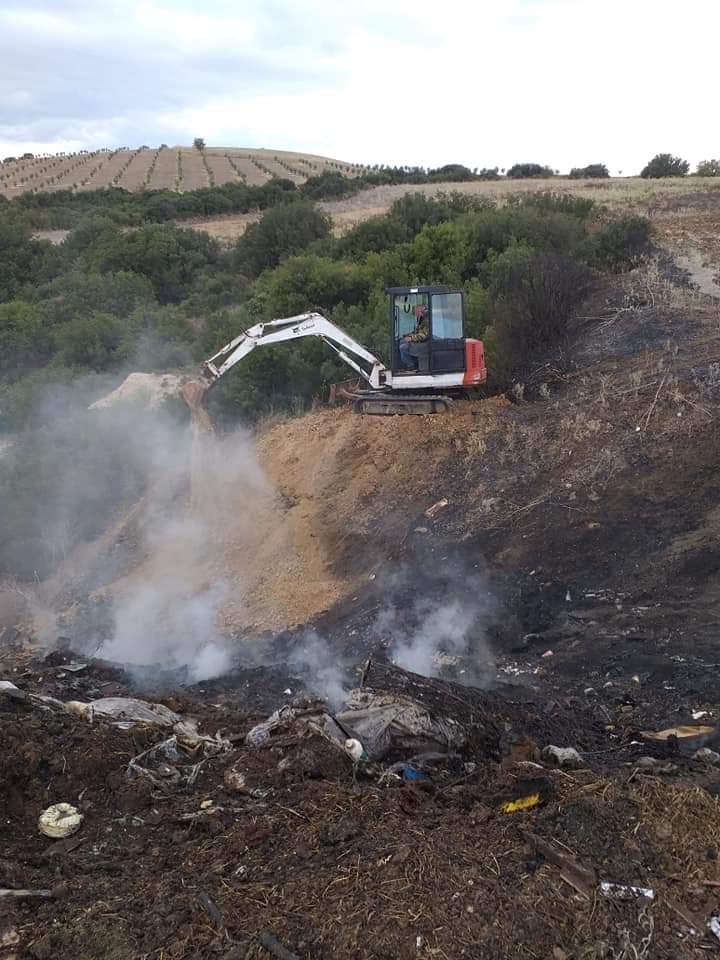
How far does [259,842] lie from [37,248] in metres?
30.0

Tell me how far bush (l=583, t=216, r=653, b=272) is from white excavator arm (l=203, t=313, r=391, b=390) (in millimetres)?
7937

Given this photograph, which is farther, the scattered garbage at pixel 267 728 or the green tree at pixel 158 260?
the green tree at pixel 158 260

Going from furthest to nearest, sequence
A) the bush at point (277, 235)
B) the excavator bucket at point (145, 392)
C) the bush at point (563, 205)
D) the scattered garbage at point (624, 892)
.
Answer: the bush at point (277, 235), the bush at point (563, 205), the excavator bucket at point (145, 392), the scattered garbage at point (624, 892)

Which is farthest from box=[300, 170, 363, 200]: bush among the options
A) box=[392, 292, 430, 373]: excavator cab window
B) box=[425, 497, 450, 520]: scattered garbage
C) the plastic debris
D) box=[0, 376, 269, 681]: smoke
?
the plastic debris

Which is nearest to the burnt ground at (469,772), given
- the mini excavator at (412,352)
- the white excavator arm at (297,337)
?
the mini excavator at (412,352)

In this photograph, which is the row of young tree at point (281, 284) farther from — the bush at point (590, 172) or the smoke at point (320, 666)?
the bush at point (590, 172)

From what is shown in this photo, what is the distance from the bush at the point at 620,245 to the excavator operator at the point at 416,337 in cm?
758

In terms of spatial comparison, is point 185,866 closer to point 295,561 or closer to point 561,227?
point 295,561

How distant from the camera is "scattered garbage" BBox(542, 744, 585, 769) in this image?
519 centimetres

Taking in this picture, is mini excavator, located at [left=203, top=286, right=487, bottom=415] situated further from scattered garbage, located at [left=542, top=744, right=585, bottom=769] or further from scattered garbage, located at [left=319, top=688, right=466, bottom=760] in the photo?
scattered garbage, located at [left=542, top=744, right=585, bottom=769]

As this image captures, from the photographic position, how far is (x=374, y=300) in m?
16.3

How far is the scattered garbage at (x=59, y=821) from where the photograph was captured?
4574 mm

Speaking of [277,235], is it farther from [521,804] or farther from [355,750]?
[521,804]

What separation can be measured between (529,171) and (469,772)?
4656 centimetres
